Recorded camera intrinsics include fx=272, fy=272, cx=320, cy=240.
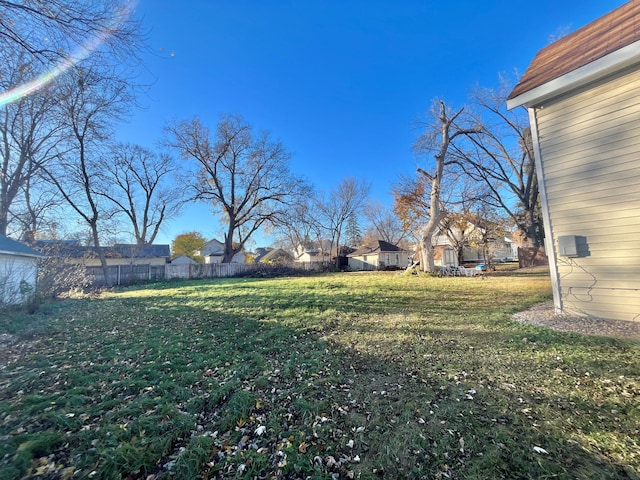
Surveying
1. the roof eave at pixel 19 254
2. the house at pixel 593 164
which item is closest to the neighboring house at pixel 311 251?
the roof eave at pixel 19 254

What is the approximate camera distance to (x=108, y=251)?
29.0 m

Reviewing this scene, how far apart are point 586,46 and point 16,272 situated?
57.8 ft

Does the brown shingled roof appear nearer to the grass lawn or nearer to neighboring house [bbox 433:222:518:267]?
the grass lawn

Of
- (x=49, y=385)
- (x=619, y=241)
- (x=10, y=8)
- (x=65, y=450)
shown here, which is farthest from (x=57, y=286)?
(x=619, y=241)

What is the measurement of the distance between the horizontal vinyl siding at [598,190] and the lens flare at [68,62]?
7.19m

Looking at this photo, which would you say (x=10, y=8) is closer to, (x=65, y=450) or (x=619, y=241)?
(x=65, y=450)

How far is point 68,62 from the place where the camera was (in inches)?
140

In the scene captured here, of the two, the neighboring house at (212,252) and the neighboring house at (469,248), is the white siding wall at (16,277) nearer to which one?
the neighboring house at (469,248)

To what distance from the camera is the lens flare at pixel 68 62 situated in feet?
11.0

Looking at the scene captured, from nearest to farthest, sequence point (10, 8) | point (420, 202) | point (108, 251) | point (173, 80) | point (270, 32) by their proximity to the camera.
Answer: point (10, 8), point (173, 80), point (270, 32), point (420, 202), point (108, 251)

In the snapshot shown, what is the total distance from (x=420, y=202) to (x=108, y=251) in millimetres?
31564

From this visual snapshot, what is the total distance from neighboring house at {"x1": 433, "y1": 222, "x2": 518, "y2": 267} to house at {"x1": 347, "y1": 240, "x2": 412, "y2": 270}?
4.19 m

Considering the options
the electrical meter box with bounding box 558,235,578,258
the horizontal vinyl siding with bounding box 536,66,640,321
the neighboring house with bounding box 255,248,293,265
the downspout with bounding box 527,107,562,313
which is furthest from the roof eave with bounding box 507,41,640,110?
the neighboring house with bounding box 255,248,293,265

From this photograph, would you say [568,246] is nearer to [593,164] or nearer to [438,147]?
[593,164]
